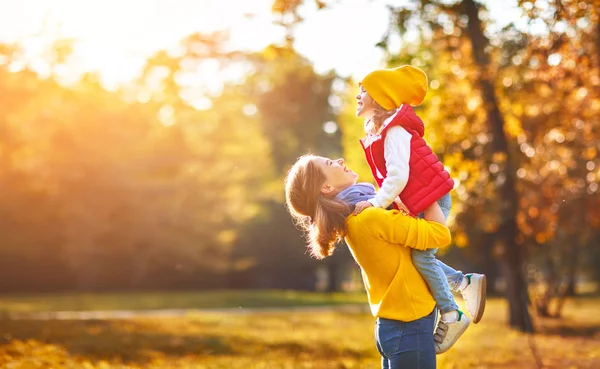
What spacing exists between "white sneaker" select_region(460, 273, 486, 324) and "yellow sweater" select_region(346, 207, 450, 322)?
1.05 ft

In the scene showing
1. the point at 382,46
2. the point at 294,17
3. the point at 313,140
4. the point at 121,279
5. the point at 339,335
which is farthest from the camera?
the point at 313,140

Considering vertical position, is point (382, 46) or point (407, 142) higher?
point (382, 46)

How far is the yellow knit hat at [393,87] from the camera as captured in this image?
4453mm

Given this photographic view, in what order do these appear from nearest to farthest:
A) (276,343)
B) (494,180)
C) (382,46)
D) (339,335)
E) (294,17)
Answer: (382,46) → (294,17) → (276,343) → (494,180) → (339,335)

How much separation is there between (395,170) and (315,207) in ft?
1.61

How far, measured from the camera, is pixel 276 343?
13445 millimetres

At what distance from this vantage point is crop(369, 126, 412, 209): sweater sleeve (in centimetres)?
423

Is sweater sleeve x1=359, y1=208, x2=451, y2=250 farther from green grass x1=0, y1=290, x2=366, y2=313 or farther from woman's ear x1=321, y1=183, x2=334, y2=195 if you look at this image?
green grass x1=0, y1=290, x2=366, y2=313

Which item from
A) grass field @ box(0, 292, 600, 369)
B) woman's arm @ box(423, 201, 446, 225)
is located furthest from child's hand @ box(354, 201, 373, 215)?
Answer: grass field @ box(0, 292, 600, 369)

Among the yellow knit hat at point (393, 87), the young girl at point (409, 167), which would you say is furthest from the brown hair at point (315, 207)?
the yellow knit hat at point (393, 87)

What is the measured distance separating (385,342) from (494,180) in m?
10.9

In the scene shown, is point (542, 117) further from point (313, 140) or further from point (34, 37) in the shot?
point (313, 140)

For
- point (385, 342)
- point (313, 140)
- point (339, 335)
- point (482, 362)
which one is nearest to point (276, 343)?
point (339, 335)

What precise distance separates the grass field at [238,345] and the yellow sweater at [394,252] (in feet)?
15.3
